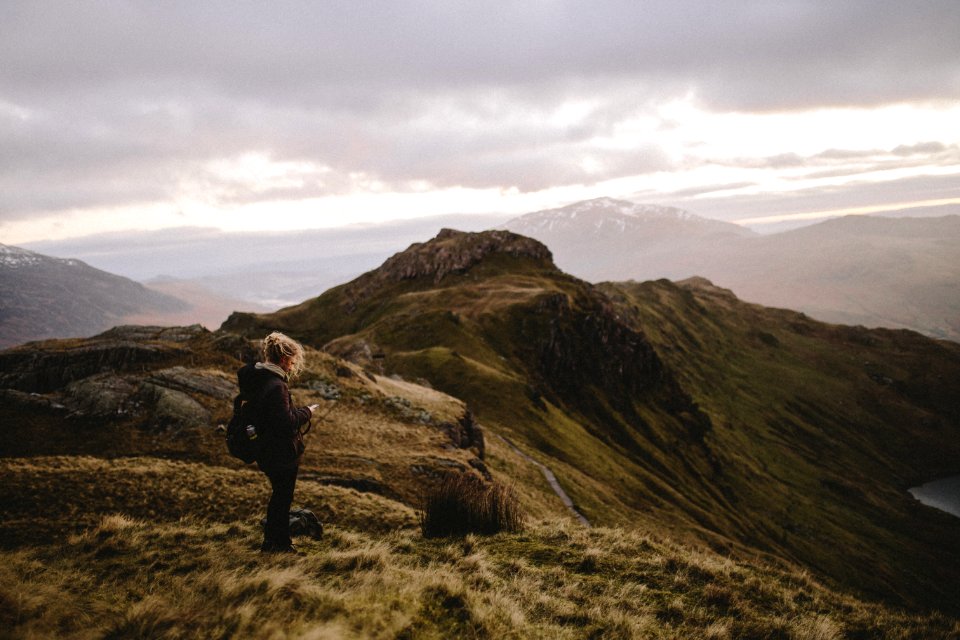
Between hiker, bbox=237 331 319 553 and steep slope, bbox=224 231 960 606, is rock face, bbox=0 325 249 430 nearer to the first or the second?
hiker, bbox=237 331 319 553

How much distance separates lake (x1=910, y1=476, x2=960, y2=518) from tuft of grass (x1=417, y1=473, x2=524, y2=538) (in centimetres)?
23387

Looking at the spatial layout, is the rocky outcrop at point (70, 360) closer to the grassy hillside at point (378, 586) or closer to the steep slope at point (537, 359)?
the grassy hillside at point (378, 586)

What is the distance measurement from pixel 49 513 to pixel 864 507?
20618cm

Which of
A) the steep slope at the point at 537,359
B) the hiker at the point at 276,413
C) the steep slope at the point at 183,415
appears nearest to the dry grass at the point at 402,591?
the hiker at the point at 276,413

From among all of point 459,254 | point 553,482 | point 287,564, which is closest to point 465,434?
point 553,482

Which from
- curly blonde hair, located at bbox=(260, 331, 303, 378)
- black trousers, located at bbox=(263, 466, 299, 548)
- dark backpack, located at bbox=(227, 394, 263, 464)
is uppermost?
curly blonde hair, located at bbox=(260, 331, 303, 378)

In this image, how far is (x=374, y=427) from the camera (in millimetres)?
27750

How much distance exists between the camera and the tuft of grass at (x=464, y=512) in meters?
13.1

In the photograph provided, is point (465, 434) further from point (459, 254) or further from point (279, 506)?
→ point (459, 254)

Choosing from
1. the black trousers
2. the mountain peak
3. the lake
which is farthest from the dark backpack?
the lake

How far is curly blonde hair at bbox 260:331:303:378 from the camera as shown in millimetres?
9414

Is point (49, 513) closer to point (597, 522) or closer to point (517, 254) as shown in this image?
point (597, 522)

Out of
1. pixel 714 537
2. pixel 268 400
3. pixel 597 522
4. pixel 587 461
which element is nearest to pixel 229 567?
pixel 268 400

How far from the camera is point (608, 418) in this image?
10612 cm
